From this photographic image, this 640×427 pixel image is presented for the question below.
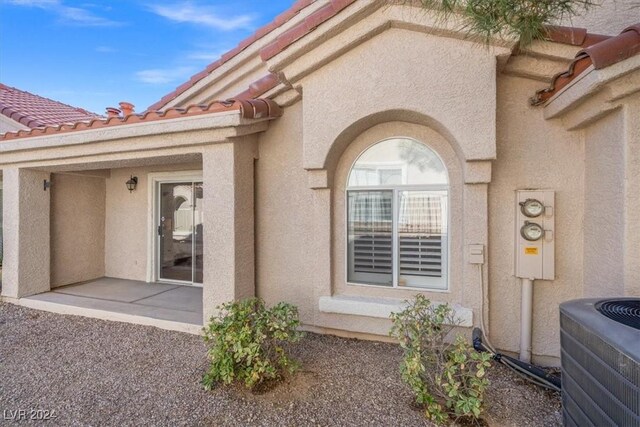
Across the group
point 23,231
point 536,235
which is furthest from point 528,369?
point 23,231

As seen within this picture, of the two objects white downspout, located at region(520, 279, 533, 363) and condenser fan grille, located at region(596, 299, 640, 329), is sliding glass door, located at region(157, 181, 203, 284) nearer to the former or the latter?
white downspout, located at region(520, 279, 533, 363)

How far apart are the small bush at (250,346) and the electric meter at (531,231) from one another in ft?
14.2

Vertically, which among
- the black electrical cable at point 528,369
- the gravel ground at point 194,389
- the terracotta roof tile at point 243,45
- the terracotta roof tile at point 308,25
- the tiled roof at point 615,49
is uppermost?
the terracotta roof tile at point 243,45

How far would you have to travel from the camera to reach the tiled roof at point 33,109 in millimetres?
10617

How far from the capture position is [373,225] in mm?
6848

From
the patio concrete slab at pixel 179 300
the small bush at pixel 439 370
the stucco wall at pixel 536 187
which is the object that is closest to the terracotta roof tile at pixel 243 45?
the patio concrete slab at pixel 179 300

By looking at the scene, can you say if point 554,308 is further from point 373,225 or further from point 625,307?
point 373,225

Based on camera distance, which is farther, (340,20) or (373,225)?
(373,225)

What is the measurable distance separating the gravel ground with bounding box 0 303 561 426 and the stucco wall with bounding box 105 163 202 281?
4.65m

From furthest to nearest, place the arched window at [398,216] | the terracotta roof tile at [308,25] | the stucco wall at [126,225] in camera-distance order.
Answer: the stucco wall at [126,225] → the arched window at [398,216] → the terracotta roof tile at [308,25]

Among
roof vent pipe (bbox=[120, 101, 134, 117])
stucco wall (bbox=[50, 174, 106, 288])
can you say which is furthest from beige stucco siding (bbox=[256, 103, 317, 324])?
roof vent pipe (bbox=[120, 101, 134, 117])

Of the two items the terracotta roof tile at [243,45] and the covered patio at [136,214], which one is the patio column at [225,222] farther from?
the terracotta roof tile at [243,45]

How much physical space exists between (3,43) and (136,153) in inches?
567

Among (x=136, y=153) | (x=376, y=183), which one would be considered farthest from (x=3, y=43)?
(x=376, y=183)
